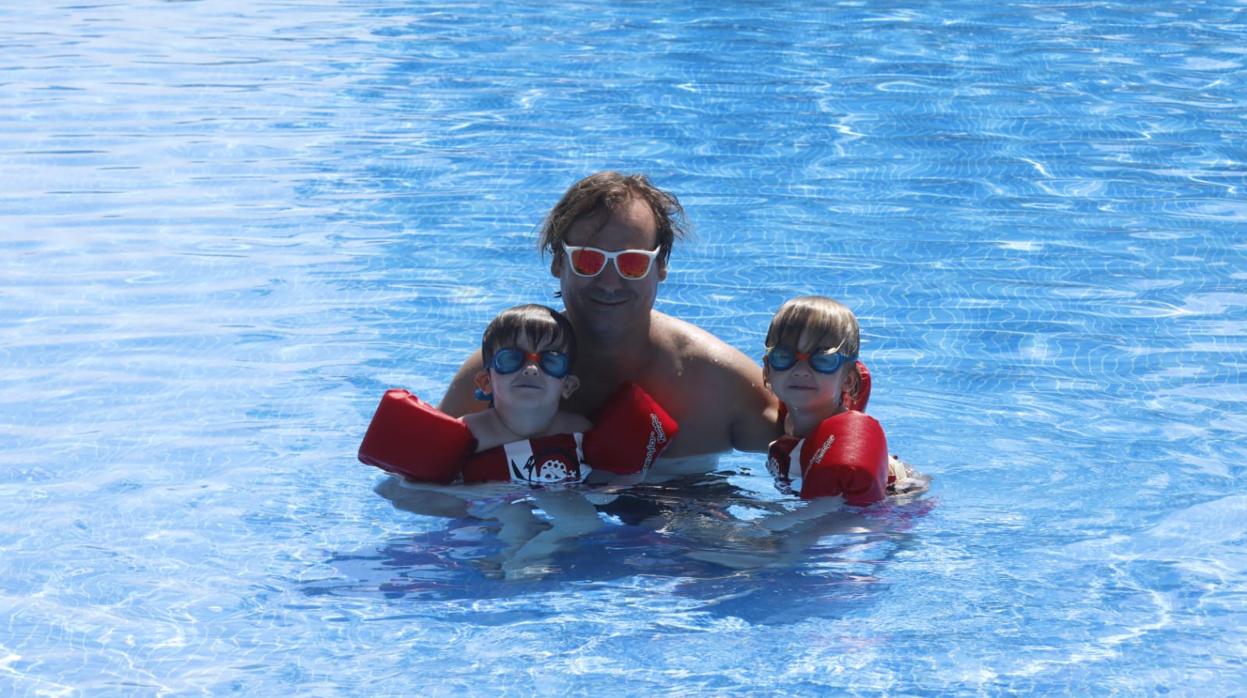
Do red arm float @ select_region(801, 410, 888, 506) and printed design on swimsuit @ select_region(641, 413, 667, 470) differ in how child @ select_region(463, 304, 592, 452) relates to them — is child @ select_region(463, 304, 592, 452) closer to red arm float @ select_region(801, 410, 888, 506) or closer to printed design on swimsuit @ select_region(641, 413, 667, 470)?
printed design on swimsuit @ select_region(641, 413, 667, 470)

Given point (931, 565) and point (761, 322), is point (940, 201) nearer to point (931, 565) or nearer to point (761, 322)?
point (761, 322)

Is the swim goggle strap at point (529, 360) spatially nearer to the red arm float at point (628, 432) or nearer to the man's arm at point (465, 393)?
the red arm float at point (628, 432)

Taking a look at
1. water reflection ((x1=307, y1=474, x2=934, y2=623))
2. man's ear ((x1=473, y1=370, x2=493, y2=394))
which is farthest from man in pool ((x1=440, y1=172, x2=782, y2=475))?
water reflection ((x1=307, y1=474, x2=934, y2=623))

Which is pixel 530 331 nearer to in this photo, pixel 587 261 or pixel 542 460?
pixel 587 261

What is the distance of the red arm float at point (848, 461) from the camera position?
4379 millimetres

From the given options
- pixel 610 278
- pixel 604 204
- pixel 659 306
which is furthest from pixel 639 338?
pixel 659 306

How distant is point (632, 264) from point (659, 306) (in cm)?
Result: 255

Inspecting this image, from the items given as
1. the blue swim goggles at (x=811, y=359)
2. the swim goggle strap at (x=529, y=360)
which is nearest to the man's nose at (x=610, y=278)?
the swim goggle strap at (x=529, y=360)

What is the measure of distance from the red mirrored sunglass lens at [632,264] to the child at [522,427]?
0.24 metres

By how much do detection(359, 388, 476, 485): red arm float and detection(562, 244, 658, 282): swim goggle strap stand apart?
0.59m

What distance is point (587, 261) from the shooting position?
4.70 meters

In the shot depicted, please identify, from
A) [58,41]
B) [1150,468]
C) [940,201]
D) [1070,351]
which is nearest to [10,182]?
[58,41]

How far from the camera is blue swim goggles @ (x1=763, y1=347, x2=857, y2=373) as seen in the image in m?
4.58

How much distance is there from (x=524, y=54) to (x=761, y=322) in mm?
5471
